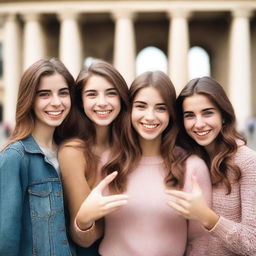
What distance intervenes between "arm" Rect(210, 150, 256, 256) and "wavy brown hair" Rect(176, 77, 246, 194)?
12 centimetres

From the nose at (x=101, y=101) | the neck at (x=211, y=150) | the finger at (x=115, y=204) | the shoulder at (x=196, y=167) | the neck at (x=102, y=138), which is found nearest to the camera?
the finger at (x=115, y=204)

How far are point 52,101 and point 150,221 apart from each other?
63.6 inches

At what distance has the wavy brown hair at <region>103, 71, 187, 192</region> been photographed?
4070mm

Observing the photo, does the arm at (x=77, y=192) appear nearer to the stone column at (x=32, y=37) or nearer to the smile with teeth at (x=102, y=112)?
the smile with teeth at (x=102, y=112)

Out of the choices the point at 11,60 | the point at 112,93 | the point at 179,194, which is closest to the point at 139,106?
the point at 112,93

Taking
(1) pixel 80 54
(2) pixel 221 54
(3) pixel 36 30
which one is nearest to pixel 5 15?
(3) pixel 36 30

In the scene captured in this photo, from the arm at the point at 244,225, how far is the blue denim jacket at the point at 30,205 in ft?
5.04

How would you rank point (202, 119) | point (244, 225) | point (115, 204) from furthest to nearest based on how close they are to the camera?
point (202, 119)
point (244, 225)
point (115, 204)

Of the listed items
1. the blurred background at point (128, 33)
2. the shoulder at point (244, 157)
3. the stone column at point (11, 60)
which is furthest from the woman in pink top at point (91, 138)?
the stone column at point (11, 60)

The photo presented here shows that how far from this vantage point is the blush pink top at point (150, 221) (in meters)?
3.99

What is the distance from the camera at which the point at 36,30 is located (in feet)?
110

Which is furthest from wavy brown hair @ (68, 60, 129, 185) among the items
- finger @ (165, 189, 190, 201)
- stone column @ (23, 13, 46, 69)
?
stone column @ (23, 13, 46, 69)

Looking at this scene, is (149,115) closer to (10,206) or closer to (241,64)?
(10,206)

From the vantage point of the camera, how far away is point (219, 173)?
4109mm
